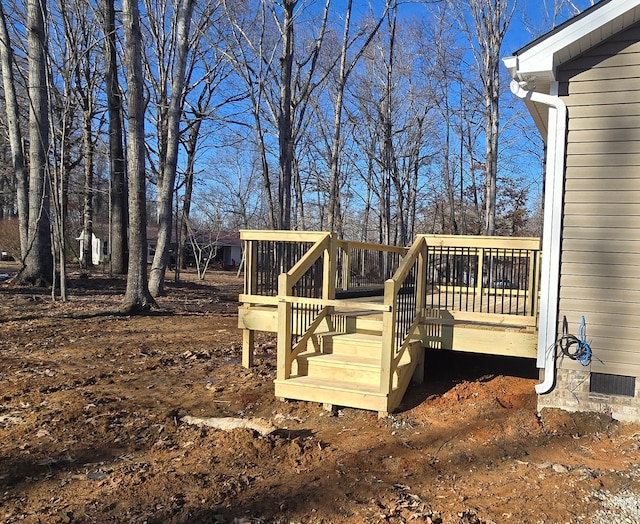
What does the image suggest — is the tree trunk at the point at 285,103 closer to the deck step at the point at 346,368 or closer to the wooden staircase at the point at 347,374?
the wooden staircase at the point at 347,374

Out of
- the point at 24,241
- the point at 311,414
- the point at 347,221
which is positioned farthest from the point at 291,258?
the point at 347,221

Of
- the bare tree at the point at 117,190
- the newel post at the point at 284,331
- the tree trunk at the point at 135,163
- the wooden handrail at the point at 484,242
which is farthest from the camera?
the bare tree at the point at 117,190

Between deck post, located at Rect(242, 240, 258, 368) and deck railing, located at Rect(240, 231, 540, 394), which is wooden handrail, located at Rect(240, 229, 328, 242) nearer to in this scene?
deck railing, located at Rect(240, 231, 540, 394)

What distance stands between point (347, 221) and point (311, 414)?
111 ft

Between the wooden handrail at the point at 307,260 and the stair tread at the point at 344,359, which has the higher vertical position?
the wooden handrail at the point at 307,260

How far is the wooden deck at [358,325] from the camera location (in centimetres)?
457

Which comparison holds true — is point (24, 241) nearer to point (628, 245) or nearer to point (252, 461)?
point (252, 461)

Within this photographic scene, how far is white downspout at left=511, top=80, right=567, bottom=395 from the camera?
4.48m

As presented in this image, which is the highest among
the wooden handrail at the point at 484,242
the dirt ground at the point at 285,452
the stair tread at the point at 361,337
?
the wooden handrail at the point at 484,242

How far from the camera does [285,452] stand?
12.2 feet

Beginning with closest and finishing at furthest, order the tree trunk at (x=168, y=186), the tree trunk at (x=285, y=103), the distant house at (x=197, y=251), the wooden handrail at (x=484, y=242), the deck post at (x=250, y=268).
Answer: the wooden handrail at (x=484, y=242) → the deck post at (x=250, y=268) → the tree trunk at (x=168, y=186) → the tree trunk at (x=285, y=103) → the distant house at (x=197, y=251)

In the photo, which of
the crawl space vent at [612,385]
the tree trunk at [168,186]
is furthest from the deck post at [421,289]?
the tree trunk at [168,186]

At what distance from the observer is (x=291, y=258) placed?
21.3ft

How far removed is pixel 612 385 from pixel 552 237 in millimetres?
1426
